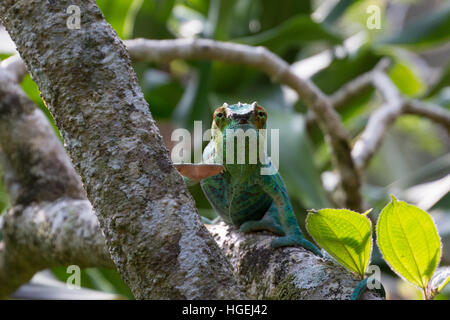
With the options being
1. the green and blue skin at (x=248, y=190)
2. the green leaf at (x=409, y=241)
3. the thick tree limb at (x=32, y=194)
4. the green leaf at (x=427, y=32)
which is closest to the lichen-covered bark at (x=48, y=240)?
the thick tree limb at (x=32, y=194)

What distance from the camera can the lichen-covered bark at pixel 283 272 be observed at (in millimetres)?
726

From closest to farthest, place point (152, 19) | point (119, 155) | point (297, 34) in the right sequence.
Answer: point (119, 155) → point (297, 34) → point (152, 19)

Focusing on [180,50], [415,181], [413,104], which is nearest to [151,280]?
[180,50]

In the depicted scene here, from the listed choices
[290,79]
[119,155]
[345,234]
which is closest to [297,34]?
[290,79]

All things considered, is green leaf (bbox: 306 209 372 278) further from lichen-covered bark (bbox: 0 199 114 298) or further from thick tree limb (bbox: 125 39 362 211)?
thick tree limb (bbox: 125 39 362 211)

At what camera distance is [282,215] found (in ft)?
3.14

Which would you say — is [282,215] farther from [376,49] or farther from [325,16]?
[325,16]

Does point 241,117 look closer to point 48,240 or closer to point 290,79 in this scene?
point 48,240

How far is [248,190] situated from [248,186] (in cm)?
1

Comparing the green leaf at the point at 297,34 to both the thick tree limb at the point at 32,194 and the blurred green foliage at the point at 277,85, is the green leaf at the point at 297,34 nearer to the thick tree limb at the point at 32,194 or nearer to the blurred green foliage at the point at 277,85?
the blurred green foliage at the point at 277,85

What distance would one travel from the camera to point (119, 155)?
2.03ft

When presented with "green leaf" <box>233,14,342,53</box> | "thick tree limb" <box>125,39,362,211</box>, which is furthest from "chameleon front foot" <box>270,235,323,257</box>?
"green leaf" <box>233,14,342,53</box>

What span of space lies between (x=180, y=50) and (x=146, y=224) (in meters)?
1.00

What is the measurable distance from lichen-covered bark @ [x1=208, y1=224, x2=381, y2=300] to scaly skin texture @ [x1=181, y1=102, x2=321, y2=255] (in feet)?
0.09
